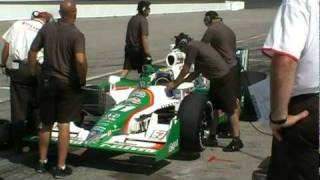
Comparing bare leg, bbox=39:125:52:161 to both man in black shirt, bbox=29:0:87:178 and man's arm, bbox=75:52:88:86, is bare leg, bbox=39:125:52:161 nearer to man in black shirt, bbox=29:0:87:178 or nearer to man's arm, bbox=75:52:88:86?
man in black shirt, bbox=29:0:87:178

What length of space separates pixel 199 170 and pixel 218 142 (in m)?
1.26

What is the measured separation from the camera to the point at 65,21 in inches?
246

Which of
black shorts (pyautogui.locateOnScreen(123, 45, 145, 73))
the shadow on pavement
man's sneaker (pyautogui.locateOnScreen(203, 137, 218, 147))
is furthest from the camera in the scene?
black shorts (pyautogui.locateOnScreen(123, 45, 145, 73))

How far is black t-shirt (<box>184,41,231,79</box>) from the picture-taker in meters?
7.15

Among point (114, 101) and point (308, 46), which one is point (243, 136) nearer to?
point (114, 101)

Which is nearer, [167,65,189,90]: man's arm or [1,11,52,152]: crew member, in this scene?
[167,65,189,90]: man's arm

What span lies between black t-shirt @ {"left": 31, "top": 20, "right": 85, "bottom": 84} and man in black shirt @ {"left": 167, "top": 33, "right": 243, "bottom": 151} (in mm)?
1405

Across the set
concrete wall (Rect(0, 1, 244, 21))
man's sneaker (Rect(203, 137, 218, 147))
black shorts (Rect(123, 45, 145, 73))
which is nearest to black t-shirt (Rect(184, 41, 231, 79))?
man's sneaker (Rect(203, 137, 218, 147))

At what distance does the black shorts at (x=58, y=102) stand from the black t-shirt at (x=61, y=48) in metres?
0.08

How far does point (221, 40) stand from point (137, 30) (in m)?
3.43

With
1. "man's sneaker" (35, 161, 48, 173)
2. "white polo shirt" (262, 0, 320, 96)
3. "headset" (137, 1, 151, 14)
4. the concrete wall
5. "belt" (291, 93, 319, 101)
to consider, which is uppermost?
"white polo shirt" (262, 0, 320, 96)

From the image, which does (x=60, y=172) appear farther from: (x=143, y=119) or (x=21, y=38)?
(x=21, y=38)

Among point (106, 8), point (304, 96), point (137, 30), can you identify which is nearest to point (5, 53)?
point (137, 30)

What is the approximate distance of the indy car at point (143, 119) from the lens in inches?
253
